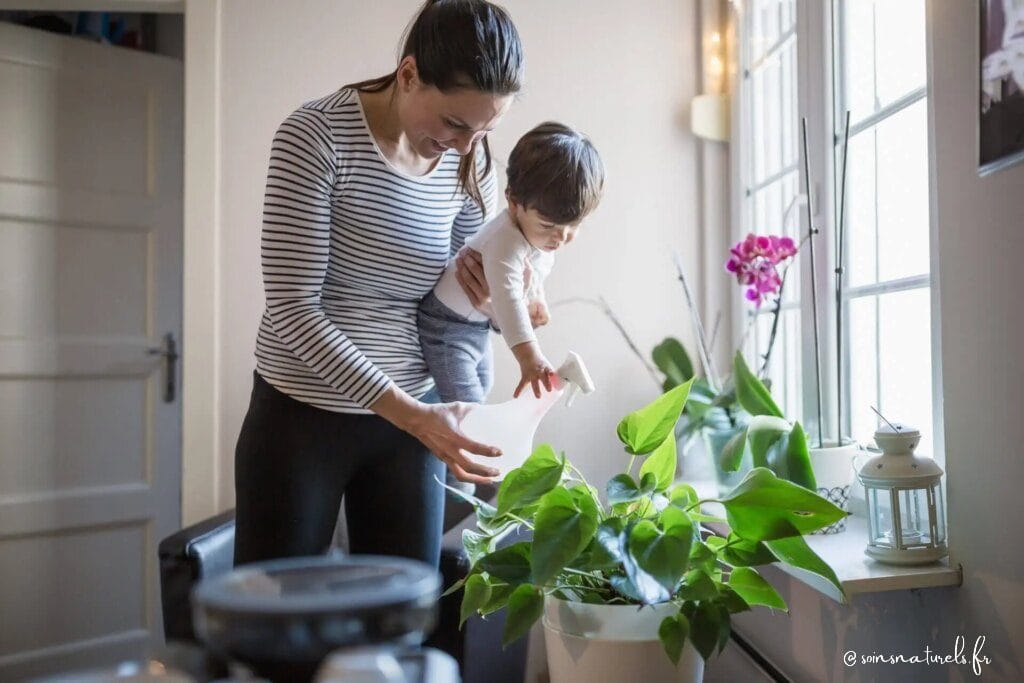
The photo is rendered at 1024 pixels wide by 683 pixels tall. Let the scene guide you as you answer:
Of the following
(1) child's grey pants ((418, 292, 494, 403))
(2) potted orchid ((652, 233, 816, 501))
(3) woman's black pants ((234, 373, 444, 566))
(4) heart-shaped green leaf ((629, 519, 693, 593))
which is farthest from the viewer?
(2) potted orchid ((652, 233, 816, 501))

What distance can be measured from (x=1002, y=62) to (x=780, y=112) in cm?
99

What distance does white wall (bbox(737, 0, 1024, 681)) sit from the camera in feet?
2.92

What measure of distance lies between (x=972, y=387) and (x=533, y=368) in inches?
19.8

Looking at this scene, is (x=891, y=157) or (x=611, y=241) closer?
(x=891, y=157)

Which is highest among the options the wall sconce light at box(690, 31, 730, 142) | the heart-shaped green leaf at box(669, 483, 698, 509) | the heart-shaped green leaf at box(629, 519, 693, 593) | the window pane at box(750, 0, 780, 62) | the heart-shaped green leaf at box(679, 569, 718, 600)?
the window pane at box(750, 0, 780, 62)

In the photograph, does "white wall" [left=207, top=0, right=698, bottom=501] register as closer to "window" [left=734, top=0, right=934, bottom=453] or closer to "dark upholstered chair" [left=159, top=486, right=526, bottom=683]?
"window" [left=734, top=0, right=934, bottom=453]

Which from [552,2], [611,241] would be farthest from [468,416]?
[552,2]

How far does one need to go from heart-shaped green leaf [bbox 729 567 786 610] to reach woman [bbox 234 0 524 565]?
0.98 ft

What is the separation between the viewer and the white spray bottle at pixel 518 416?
105cm

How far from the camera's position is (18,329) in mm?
2240

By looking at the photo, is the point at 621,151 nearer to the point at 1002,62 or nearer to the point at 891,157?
the point at 891,157

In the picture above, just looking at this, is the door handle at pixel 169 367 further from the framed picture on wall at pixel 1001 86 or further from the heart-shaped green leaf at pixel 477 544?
the framed picture on wall at pixel 1001 86

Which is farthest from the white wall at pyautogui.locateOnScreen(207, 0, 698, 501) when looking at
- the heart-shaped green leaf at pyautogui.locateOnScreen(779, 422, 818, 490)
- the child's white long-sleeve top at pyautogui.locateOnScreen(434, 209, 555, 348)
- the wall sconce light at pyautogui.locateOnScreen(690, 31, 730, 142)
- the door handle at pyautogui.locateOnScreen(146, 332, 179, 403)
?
the child's white long-sleeve top at pyautogui.locateOnScreen(434, 209, 555, 348)

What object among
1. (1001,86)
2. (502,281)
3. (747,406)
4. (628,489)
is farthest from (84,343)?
(1001,86)
